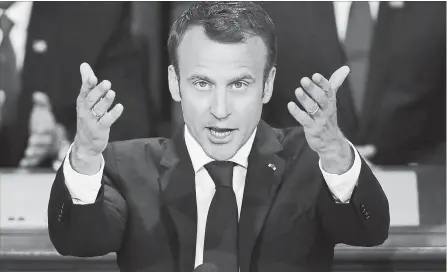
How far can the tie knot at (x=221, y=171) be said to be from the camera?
1.28 metres

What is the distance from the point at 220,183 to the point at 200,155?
0.25ft

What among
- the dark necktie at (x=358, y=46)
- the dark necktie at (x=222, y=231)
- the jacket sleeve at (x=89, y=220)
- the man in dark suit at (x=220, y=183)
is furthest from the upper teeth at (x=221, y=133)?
the dark necktie at (x=358, y=46)

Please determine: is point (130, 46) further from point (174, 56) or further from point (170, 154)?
point (170, 154)

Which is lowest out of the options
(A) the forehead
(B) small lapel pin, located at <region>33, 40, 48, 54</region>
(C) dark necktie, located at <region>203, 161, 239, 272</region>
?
(C) dark necktie, located at <region>203, 161, 239, 272</region>

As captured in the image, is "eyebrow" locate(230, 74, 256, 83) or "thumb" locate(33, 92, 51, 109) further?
"thumb" locate(33, 92, 51, 109)

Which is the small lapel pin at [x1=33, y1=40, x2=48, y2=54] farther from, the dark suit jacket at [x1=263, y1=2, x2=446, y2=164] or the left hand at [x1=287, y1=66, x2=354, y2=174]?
the left hand at [x1=287, y1=66, x2=354, y2=174]

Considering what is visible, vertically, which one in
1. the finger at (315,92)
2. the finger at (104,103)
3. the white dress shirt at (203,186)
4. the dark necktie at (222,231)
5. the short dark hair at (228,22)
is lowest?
the dark necktie at (222,231)

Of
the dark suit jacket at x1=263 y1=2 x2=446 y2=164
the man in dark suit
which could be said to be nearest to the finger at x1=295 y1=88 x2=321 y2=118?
the man in dark suit

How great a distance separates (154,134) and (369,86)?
0.61 m

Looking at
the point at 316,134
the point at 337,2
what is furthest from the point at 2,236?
the point at 337,2

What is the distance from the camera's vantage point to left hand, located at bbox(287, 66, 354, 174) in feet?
3.15

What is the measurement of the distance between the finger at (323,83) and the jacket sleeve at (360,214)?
0.19 metres

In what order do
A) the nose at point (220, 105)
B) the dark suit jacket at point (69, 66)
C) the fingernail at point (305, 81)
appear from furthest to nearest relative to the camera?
the dark suit jacket at point (69, 66) → the nose at point (220, 105) → the fingernail at point (305, 81)

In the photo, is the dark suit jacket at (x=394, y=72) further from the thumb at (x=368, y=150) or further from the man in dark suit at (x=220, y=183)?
the man in dark suit at (x=220, y=183)
